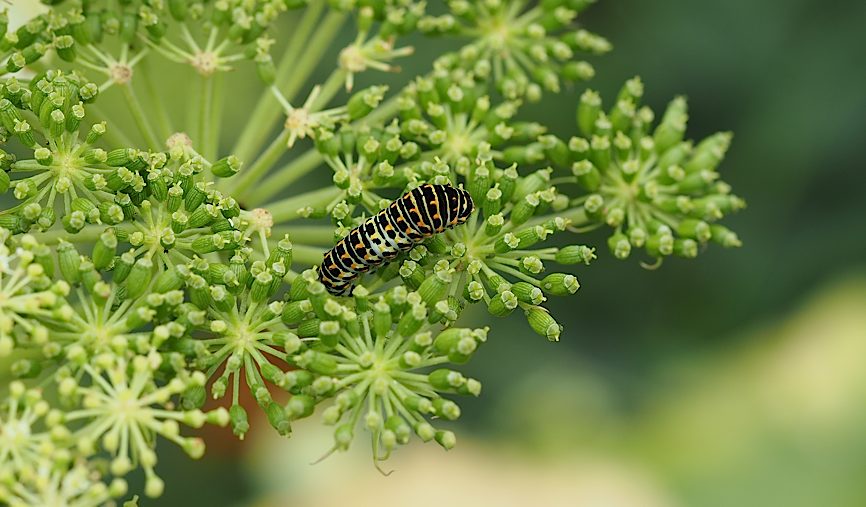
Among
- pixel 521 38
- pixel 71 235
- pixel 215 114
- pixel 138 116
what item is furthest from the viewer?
pixel 521 38

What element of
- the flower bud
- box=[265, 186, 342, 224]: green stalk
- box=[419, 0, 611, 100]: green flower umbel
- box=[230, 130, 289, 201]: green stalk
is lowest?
the flower bud

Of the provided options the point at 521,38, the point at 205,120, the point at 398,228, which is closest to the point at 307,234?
the point at 205,120

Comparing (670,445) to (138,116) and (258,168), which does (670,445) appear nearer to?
(258,168)

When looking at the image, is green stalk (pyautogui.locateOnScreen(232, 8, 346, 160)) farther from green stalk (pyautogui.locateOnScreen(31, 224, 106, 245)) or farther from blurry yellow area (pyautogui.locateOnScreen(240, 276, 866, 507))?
blurry yellow area (pyautogui.locateOnScreen(240, 276, 866, 507))

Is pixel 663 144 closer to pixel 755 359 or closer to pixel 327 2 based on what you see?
pixel 327 2

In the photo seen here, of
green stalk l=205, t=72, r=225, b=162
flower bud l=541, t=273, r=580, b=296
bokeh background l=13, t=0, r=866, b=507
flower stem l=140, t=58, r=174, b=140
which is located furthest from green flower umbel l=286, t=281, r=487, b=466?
bokeh background l=13, t=0, r=866, b=507

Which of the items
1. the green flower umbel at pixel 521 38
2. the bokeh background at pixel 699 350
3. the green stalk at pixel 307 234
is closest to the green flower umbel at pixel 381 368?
the green stalk at pixel 307 234
